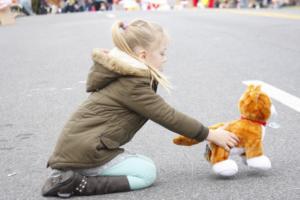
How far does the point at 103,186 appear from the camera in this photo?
3.61 m

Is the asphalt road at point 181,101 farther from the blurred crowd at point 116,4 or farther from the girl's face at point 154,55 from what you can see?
the blurred crowd at point 116,4

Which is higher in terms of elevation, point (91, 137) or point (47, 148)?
point (91, 137)

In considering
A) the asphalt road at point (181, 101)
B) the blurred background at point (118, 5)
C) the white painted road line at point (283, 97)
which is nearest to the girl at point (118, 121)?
the asphalt road at point (181, 101)

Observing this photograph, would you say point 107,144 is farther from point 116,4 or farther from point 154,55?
point 116,4

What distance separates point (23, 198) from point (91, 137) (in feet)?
1.73

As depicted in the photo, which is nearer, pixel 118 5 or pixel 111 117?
pixel 111 117

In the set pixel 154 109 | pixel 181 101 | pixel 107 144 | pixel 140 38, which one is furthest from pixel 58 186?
pixel 181 101

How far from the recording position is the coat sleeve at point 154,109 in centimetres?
354

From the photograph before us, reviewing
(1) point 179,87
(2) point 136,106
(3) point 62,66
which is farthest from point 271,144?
(3) point 62,66

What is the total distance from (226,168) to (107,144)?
2.29 ft

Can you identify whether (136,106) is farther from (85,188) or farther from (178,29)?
(178,29)

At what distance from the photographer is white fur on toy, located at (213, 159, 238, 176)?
3.66m

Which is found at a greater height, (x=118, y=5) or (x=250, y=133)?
(x=250, y=133)

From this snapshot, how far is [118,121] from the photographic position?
3.63m
